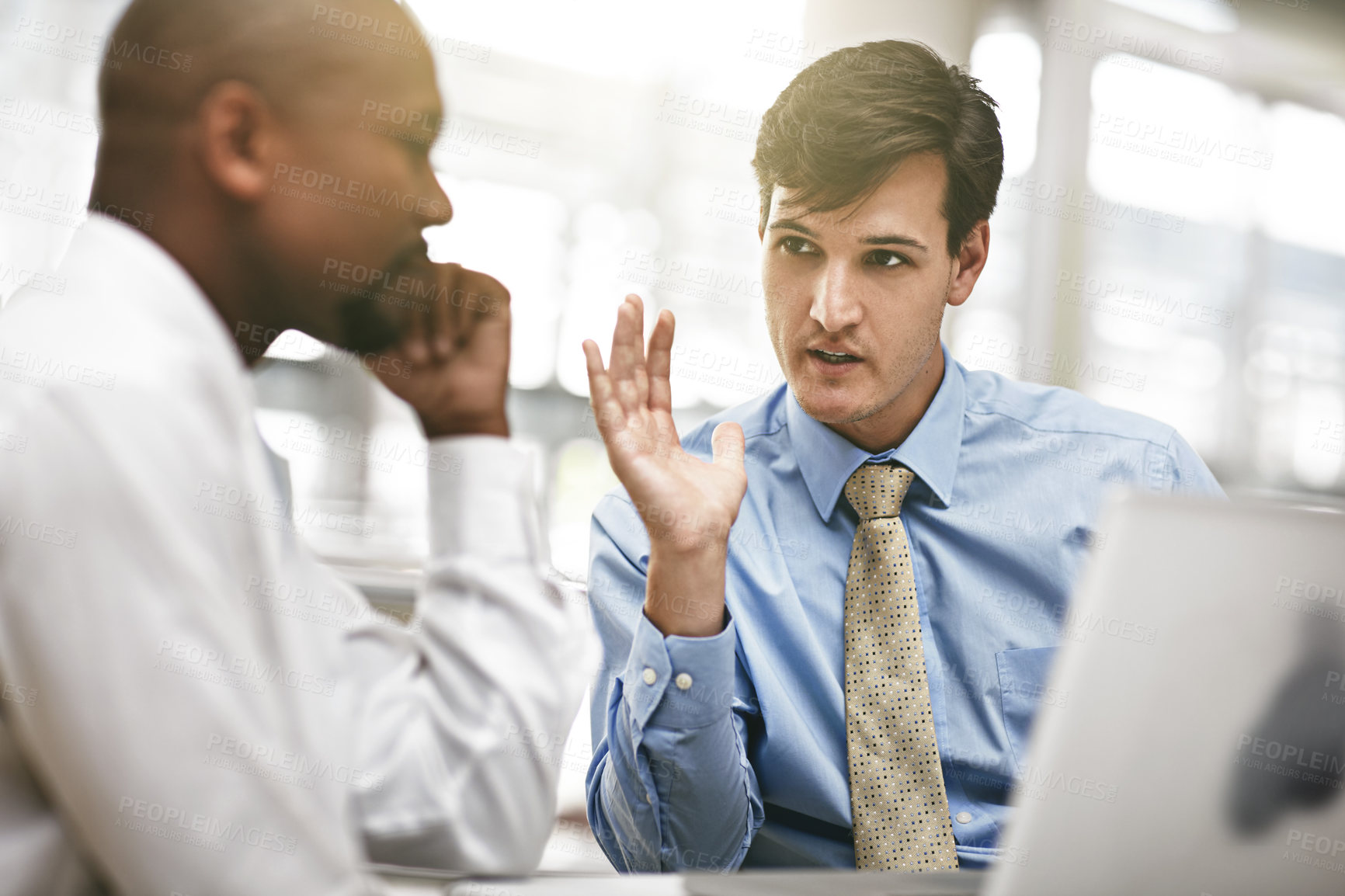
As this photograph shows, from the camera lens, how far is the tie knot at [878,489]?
119 cm

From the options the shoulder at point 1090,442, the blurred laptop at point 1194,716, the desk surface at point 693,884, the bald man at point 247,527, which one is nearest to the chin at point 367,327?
the bald man at point 247,527

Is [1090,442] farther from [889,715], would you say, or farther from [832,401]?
[889,715]

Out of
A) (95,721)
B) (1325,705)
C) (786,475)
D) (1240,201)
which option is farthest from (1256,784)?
(1240,201)

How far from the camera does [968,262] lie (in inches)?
56.8

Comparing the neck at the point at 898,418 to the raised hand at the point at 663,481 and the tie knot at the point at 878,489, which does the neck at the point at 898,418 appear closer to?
the tie knot at the point at 878,489

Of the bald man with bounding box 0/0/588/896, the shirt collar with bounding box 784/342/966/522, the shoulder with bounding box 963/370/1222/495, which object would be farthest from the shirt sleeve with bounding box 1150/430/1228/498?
the bald man with bounding box 0/0/588/896

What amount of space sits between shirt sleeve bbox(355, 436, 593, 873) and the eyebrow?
723 mm

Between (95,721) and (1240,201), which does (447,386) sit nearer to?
(95,721)

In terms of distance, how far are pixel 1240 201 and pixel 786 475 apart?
4269mm

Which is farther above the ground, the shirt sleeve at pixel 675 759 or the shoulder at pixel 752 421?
the shoulder at pixel 752 421

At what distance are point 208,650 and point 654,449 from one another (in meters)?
0.52

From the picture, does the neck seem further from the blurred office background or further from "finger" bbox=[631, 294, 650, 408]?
the blurred office background

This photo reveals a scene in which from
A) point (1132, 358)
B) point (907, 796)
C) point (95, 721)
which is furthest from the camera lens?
point (1132, 358)

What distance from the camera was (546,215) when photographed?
3986mm
